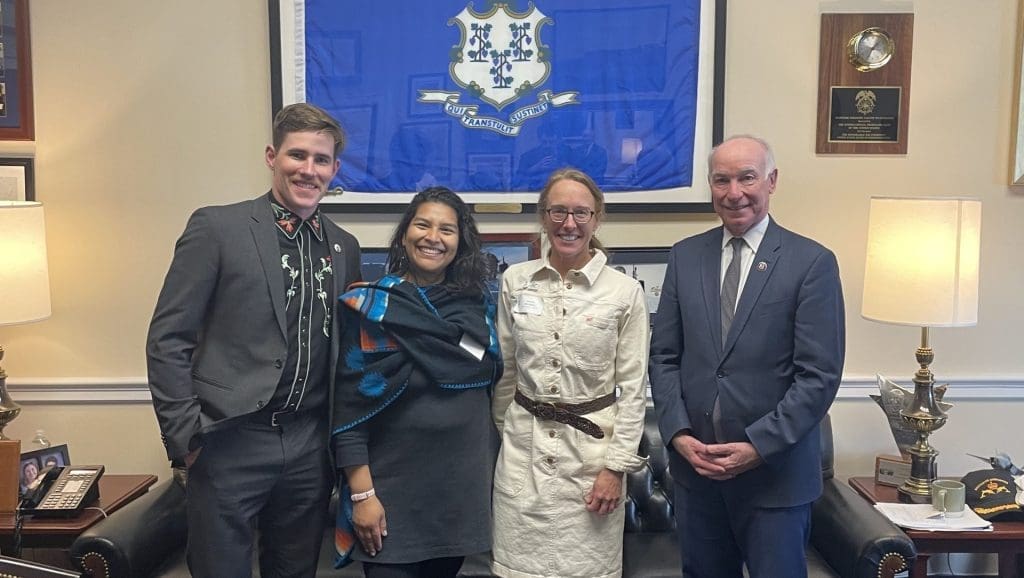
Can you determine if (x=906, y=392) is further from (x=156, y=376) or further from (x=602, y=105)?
(x=156, y=376)

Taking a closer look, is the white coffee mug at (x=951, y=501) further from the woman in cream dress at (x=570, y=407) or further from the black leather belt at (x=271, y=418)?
the black leather belt at (x=271, y=418)

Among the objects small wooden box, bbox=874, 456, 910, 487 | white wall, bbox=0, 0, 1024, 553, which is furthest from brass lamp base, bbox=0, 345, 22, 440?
small wooden box, bbox=874, 456, 910, 487

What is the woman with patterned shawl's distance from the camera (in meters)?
1.73

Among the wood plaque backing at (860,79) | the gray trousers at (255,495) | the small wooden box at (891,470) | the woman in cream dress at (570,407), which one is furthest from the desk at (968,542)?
the gray trousers at (255,495)

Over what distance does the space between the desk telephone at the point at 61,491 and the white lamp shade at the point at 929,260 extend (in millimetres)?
2496

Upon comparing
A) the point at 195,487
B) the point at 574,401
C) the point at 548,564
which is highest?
the point at 574,401

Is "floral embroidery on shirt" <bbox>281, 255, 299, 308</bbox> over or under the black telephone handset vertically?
over

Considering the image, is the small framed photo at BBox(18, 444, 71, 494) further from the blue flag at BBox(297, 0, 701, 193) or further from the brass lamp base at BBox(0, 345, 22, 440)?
the blue flag at BBox(297, 0, 701, 193)

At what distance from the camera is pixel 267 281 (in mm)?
1701

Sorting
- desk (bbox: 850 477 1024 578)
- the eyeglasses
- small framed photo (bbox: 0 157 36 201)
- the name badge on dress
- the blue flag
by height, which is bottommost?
desk (bbox: 850 477 1024 578)

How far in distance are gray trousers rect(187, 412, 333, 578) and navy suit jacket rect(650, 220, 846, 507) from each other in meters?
0.89

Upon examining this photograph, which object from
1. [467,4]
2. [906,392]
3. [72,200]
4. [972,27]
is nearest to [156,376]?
[72,200]

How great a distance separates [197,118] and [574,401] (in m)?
1.78

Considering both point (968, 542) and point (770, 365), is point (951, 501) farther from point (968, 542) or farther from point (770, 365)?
point (770, 365)
